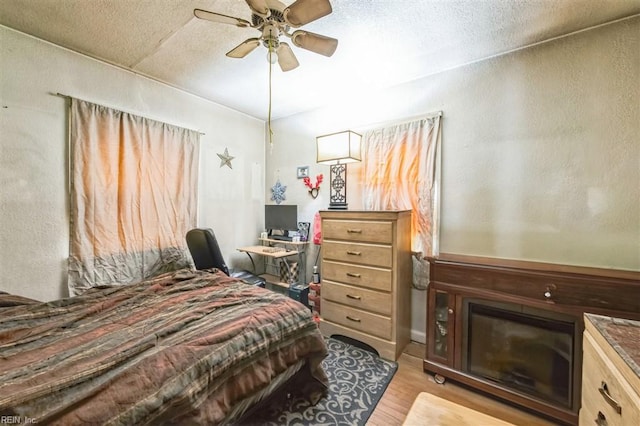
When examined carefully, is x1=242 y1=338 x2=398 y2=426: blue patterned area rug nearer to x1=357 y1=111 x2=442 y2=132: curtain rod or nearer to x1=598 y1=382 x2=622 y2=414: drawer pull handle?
x1=598 y1=382 x2=622 y2=414: drawer pull handle

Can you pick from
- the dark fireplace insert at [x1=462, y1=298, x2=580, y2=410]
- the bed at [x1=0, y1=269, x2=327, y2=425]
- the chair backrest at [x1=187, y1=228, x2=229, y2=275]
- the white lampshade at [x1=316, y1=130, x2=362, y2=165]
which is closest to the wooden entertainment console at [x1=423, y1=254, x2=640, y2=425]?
the dark fireplace insert at [x1=462, y1=298, x2=580, y2=410]

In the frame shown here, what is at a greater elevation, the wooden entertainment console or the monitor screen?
the monitor screen

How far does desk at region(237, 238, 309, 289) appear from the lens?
10.4 feet

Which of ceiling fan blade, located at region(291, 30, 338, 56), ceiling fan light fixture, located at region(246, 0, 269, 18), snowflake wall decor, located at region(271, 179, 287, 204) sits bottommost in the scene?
snowflake wall decor, located at region(271, 179, 287, 204)

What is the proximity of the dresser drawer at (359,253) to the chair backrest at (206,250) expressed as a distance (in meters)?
1.04

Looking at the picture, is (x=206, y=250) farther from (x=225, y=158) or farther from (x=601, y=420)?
(x=601, y=420)

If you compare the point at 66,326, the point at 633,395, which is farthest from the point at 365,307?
the point at 66,326

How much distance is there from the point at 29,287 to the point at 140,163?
1.32m

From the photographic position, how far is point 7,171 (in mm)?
1939

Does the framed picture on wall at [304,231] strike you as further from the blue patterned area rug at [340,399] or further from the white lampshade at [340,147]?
the blue patterned area rug at [340,399]

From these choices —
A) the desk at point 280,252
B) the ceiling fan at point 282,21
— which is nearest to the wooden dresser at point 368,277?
the desk at point 280,252

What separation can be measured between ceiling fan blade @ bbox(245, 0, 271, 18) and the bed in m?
1.66

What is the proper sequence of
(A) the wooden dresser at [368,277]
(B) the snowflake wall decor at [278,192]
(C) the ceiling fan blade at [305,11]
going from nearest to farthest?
1. (C) the ceiling fan blade at [305,11]
2. (A) the wooden dresser at [368,277]
3. (B) the snowflake wall decor at [278,192]

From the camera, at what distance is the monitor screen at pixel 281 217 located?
133 inches
